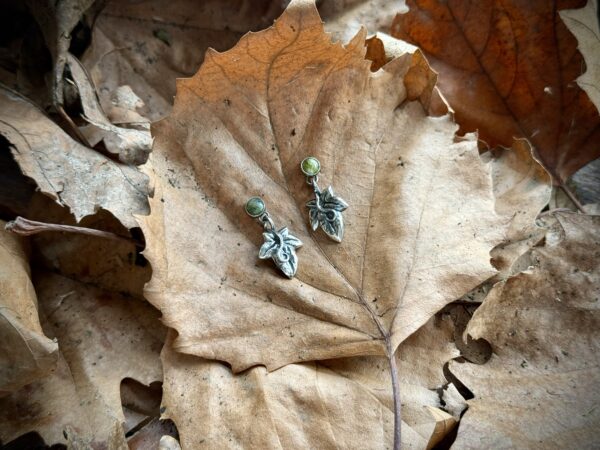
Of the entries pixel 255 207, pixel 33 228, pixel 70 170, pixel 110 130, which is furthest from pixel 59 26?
pixel 255 207

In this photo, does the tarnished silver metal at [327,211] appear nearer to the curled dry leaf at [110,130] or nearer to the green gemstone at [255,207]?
the green gemstone at [255,207]

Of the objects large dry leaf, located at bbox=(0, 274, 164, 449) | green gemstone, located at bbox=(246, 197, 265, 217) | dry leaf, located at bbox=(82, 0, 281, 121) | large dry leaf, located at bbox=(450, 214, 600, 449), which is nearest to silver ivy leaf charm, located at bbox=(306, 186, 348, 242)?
green gemstone, located at bbox=(246, 197, 265, 217)

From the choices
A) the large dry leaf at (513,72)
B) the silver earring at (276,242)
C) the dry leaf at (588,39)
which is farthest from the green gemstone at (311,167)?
the dry leaf at (588,39)

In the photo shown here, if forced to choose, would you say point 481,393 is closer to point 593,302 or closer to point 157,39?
point 593,302

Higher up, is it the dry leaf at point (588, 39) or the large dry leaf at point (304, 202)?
the large dry leaf at point (304, 202)

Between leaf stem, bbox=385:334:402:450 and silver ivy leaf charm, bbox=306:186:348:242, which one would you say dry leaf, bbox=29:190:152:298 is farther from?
leaf stem, bbox=385:334:402:450

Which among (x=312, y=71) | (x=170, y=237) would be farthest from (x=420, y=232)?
(x=170, y=237)

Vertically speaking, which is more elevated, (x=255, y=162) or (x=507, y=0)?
(x=255, y=162)
